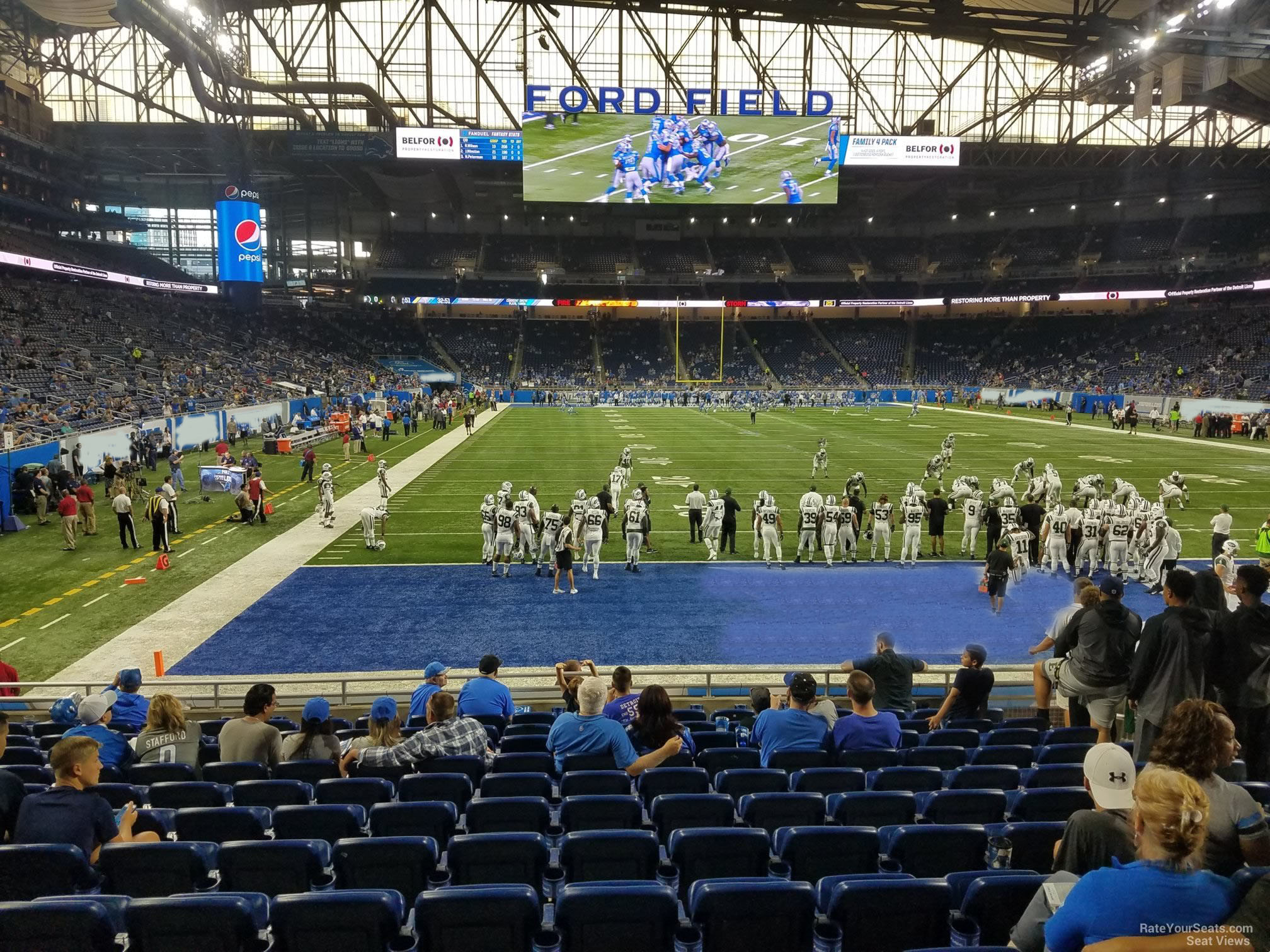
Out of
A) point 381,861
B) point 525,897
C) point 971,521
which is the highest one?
point 525,897

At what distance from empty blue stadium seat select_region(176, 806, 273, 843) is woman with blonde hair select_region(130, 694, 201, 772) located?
5.65ft

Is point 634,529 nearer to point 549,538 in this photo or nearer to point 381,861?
point 549,538

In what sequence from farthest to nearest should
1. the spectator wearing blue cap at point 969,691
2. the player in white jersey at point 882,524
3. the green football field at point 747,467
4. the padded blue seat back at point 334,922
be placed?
the green football field at point 747,467 < the player in white jersey at point 882,524 < the spectator wearing blue cap at point 969,691 < the padded blue seat back at point 334,922

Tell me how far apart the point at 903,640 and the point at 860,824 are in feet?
27.6

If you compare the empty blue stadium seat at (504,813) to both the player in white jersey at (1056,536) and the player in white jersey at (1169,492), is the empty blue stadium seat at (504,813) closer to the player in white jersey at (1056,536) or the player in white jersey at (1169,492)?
the player in white jersey at (1056,536)

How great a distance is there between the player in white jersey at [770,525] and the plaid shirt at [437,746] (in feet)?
38.1

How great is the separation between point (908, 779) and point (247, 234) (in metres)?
51.8

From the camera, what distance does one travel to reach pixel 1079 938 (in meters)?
2.46

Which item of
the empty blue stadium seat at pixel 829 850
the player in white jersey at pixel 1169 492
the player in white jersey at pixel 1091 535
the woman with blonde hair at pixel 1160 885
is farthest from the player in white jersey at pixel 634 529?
the woman with blonde hair at pixel 1160 885

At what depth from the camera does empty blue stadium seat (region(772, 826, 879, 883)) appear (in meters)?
4.07

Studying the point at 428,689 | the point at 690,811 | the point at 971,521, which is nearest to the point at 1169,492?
the point at 971,521

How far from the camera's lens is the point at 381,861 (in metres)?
3.96

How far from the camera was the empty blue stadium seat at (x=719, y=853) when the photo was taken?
13.0ft

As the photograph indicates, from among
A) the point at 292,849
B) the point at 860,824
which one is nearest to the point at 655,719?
the point at 860,824
